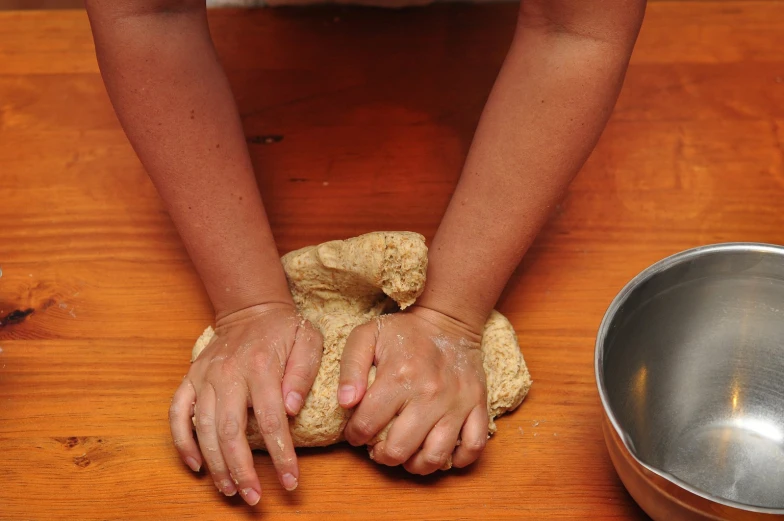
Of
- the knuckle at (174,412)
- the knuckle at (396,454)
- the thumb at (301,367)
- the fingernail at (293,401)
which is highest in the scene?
the thumb at (301,367)

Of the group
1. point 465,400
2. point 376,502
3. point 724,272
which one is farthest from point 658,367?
point 376,502

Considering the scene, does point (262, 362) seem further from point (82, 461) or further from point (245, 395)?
point (82, 461)

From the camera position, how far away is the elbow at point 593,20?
0.85m

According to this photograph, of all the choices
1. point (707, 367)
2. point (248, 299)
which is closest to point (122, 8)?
point (248, 299)

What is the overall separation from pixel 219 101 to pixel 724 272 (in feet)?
1.89

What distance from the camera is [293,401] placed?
854 mm

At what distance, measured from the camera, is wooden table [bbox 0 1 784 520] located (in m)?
0.89

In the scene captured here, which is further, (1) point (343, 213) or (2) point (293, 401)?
(1) point (343, 213)

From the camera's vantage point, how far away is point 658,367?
37.0 inches

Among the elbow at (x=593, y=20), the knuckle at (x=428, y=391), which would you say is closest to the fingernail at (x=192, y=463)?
the knuckle at (x=428, y=391)

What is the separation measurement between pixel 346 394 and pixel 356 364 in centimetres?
4

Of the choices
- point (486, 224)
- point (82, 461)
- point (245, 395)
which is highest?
point (486, 224)

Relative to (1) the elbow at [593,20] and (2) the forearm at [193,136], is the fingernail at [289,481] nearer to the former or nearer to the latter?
(2) the forearm at [193,136]

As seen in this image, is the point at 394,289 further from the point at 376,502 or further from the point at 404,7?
the point at 404,7
